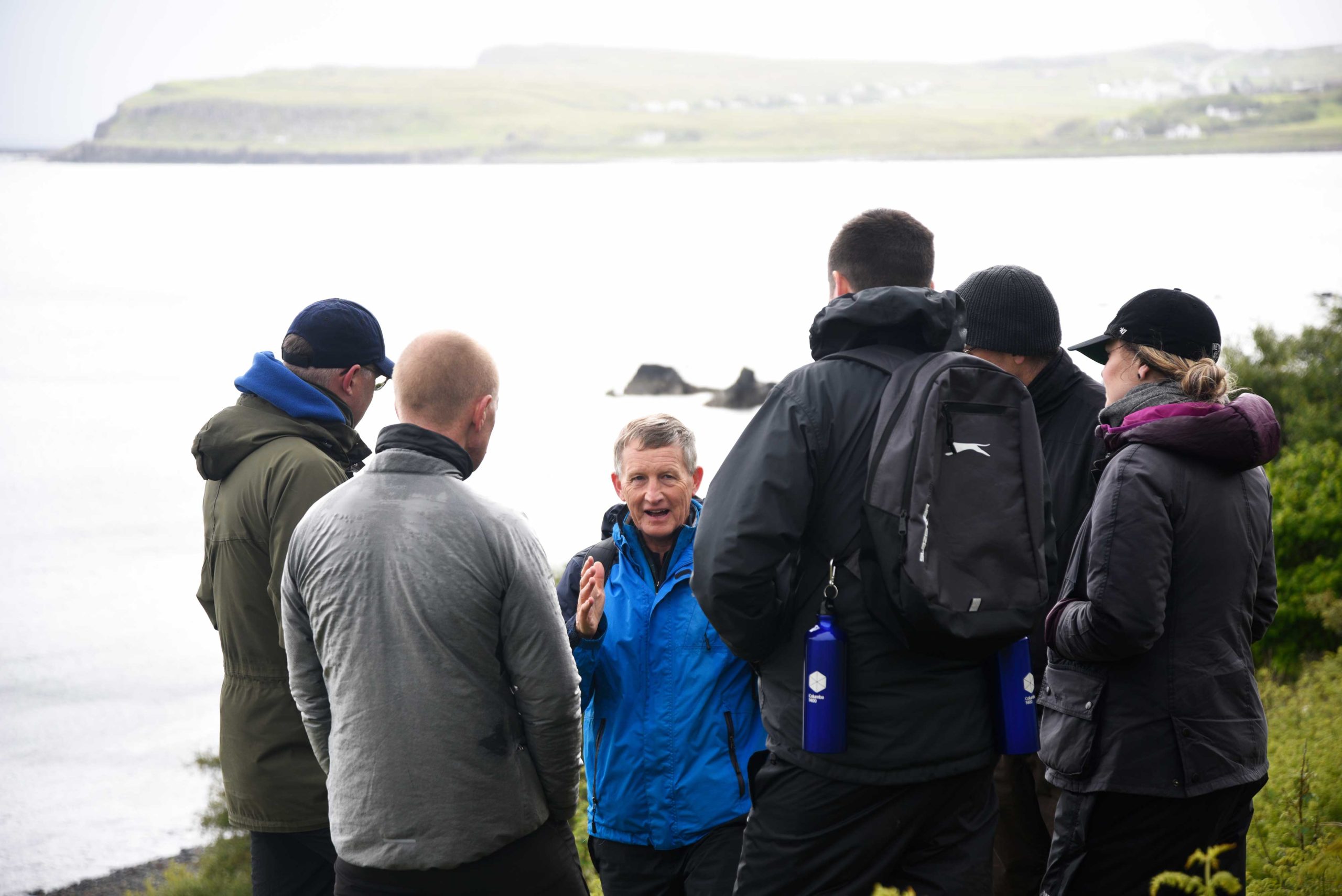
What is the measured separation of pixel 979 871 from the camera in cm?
266

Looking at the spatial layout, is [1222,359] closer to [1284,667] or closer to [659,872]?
[1284,667]

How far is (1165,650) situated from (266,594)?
8.51 ft

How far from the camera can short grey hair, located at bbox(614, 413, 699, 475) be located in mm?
3426

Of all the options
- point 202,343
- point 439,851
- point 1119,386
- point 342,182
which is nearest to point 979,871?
point 439,851

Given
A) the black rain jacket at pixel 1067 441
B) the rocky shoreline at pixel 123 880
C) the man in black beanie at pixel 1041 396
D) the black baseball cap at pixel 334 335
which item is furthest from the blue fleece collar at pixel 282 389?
the rocky shoreline at pixel 123 880

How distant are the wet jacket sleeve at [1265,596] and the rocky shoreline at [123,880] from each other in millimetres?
9818

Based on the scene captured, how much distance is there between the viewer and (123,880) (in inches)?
419

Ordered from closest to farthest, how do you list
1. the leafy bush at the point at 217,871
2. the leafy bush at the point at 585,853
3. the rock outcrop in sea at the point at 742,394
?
the leafy bush at the point at 585,853, the leafy bush at the point at 217,871, the rock outcrop in sea at the point at 742,394

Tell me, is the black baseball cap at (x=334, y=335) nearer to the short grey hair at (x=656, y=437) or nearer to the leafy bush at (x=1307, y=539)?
the short grey hair at (x=656, y=437)

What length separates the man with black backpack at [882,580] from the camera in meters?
2.47

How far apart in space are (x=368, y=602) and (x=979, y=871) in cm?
160

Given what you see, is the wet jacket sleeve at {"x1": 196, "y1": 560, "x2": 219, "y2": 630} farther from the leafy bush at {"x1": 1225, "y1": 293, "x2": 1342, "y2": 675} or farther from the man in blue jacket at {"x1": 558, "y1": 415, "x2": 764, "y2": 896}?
the leafy bush at {"x1": 1225, "y1": 293, "x2": 1342, "y2": 675}

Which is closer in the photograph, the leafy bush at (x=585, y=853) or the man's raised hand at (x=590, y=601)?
the man's raised hand at (x=590, y=601)

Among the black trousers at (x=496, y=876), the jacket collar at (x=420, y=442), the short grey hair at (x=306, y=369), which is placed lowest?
the black trousers at (x=496, y=876)
